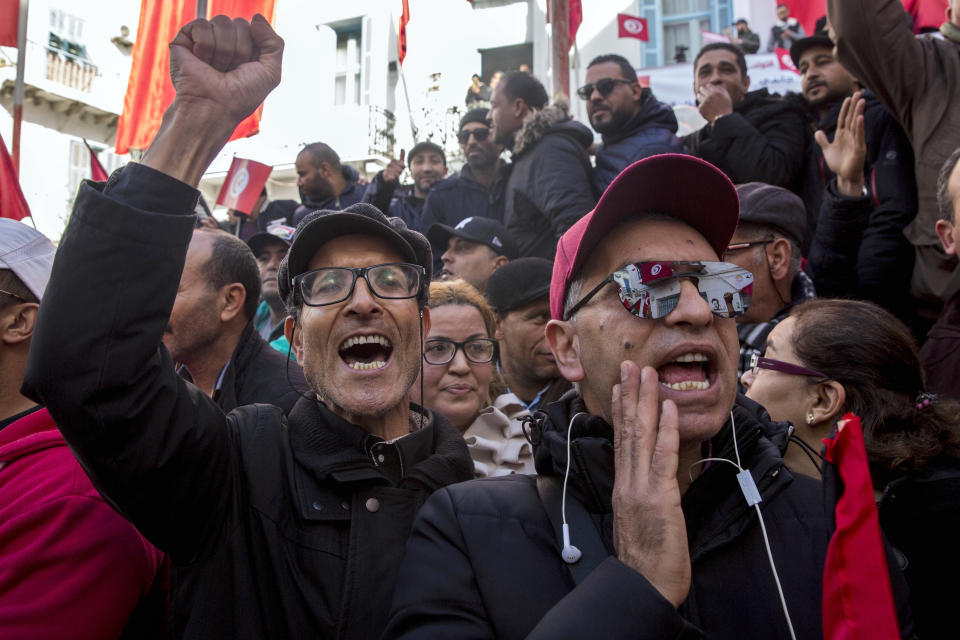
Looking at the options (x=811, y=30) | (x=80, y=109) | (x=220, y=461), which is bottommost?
(x=220, y=461)

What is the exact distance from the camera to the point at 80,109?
1078 inches

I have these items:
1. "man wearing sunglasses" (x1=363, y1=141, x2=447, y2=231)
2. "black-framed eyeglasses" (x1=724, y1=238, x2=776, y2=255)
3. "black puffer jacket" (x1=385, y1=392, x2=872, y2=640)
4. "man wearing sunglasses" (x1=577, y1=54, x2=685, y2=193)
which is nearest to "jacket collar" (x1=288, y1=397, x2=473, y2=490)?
"black puffer jacket" (x1=385, y1=392, x2=872, y2=640)

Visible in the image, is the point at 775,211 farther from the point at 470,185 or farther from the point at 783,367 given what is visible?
the point at 470,185

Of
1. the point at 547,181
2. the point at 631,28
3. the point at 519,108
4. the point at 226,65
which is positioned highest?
the point at 631,28

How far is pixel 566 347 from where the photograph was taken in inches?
85.9

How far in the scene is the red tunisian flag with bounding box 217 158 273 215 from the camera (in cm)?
760

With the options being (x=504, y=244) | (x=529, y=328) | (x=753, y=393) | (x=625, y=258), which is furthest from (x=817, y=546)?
(x=504, y=244)

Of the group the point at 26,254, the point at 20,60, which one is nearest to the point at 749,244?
the point at 26,254

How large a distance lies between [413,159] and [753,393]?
5694mm

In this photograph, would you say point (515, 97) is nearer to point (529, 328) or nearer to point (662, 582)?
point (529, 328)

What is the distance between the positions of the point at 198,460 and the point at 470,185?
501 cm

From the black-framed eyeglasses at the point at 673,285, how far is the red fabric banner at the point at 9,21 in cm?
549

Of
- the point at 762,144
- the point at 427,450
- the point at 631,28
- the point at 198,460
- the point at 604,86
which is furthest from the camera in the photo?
the point at 631,28

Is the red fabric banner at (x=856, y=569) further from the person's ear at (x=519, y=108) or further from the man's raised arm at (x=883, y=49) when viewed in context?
the person's ear at (x=519, y=108)
